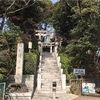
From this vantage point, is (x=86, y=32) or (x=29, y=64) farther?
(x=29, y=64)

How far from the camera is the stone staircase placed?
14805 millimetres

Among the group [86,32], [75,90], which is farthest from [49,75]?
[86,32]

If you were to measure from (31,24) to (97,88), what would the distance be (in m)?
10.8

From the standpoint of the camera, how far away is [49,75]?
53.7ft

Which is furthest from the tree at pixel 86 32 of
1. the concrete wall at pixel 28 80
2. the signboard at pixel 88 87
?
the concrete wall at pixel 28 80

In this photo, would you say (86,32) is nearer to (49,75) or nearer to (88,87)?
(88,87)

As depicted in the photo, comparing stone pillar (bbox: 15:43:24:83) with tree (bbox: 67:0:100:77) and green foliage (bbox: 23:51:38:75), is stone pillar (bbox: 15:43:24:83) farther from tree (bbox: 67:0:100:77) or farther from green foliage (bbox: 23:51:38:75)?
tree (bbox: 67:0:100:77)

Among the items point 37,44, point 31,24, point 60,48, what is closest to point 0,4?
point 31,24

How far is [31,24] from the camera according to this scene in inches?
866

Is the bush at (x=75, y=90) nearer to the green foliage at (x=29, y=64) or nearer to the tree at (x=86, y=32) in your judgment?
the tree at (x=86, y=32)

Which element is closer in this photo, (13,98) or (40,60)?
(13,98)

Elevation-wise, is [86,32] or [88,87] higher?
[86,32]

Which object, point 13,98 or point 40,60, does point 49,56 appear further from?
point 13,98

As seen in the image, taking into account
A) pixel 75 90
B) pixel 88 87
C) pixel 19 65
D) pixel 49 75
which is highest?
pixel 19 65
